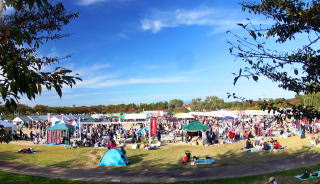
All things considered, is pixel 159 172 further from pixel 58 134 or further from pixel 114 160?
pixel 58 134

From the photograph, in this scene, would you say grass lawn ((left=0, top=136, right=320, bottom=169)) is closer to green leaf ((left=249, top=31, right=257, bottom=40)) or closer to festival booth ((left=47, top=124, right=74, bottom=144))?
festival booth ((left=47, top=124, right=74, bottom=144))

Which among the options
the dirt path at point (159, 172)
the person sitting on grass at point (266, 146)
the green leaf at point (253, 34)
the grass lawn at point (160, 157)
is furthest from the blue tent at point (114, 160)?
the green leaf at point (253, 34)

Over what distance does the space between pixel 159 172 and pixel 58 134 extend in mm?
16887

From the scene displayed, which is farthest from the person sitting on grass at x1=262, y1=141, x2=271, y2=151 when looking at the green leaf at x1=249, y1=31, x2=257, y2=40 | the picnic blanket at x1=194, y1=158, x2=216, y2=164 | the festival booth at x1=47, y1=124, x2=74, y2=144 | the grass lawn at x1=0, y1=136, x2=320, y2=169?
the festival booth at x1=47, y1=124, x2=74, y2=144

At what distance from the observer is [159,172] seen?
14.1 meters

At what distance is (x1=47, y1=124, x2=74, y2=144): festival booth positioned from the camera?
2692cm

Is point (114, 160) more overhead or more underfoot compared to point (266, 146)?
more underfoot

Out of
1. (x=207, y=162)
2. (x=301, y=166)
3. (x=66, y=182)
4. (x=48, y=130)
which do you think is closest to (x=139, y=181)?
(x=66, y=182)

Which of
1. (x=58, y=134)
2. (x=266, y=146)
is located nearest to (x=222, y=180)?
(x=266, y=146)

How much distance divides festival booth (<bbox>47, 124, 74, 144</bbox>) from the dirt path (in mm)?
11044

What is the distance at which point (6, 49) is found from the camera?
12.4 ft

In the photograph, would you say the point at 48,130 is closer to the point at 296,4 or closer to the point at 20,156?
the point at 20,156

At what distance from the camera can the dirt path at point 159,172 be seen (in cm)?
1289

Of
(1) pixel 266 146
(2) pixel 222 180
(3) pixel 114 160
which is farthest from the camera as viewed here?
(1) pixel 266 146
